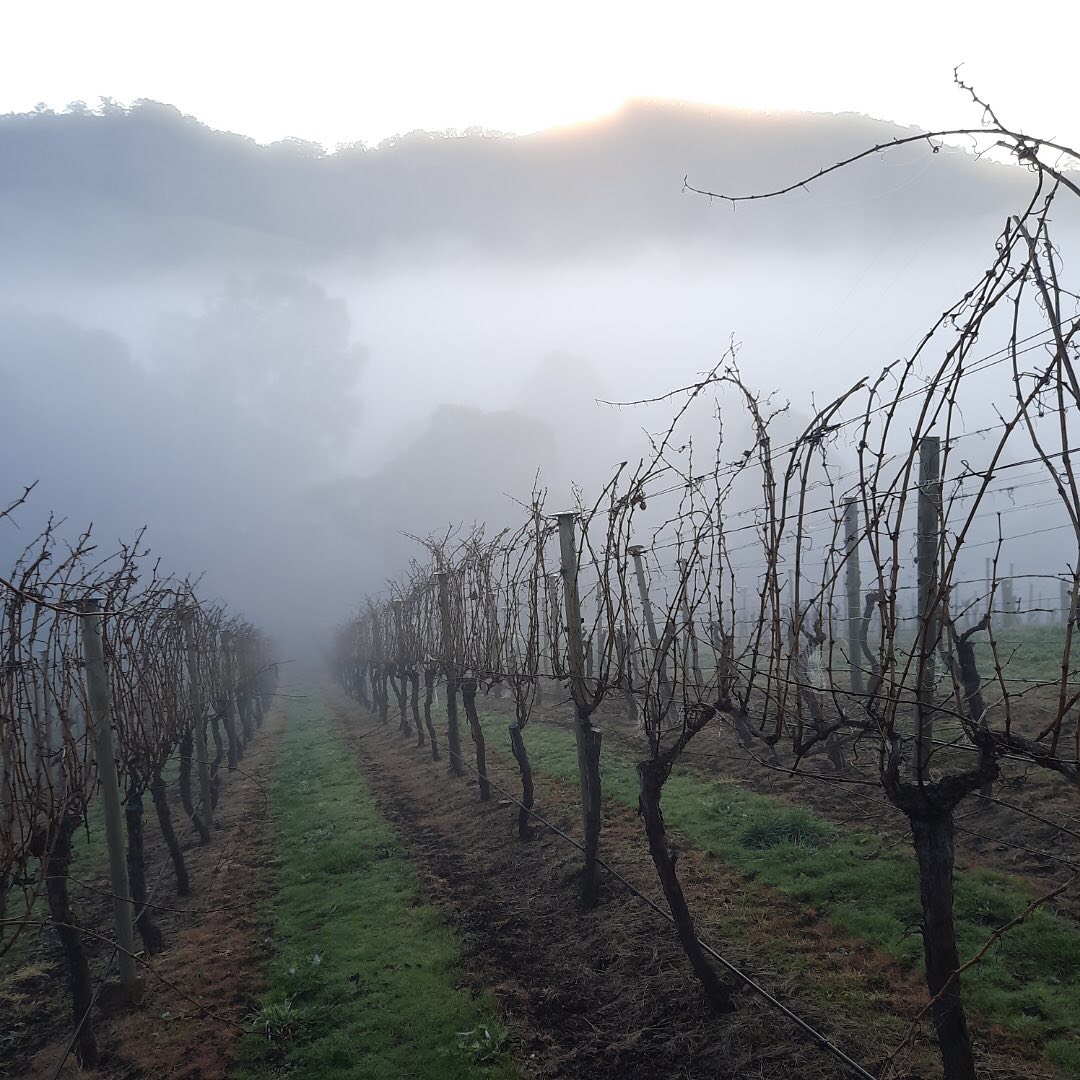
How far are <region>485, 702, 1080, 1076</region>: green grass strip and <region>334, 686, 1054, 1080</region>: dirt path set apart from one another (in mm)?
198

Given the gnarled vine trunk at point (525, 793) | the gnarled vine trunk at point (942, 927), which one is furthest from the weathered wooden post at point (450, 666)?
the gnarled vine trunk at point (942, 927)

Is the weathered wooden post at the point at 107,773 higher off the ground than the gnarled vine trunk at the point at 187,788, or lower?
higher

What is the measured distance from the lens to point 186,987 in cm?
604

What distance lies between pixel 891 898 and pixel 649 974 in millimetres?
1813

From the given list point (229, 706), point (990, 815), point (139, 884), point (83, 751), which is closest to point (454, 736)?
point (139, 884)

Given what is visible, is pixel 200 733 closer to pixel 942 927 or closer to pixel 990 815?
pixel 990 815

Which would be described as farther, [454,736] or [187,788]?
[454,736]

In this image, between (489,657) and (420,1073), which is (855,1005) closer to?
(420,1073)

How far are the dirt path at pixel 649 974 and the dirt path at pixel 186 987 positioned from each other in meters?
1.67

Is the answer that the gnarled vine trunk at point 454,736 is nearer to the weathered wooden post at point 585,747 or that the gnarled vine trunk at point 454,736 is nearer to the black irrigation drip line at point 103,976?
the black irrigation drip line at point 103,976

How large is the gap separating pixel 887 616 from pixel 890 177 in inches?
5770

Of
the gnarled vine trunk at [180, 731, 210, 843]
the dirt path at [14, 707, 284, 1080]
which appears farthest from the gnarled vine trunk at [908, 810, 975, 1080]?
the gnarled vine trunk at [180, 731, 210, 843]

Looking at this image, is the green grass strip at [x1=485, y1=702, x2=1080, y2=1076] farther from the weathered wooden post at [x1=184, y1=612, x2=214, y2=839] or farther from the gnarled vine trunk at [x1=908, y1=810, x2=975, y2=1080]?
the weathered wooden post at [x1=184, y1=612, x2=214, y2=839]

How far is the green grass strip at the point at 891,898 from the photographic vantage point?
4.11 m
